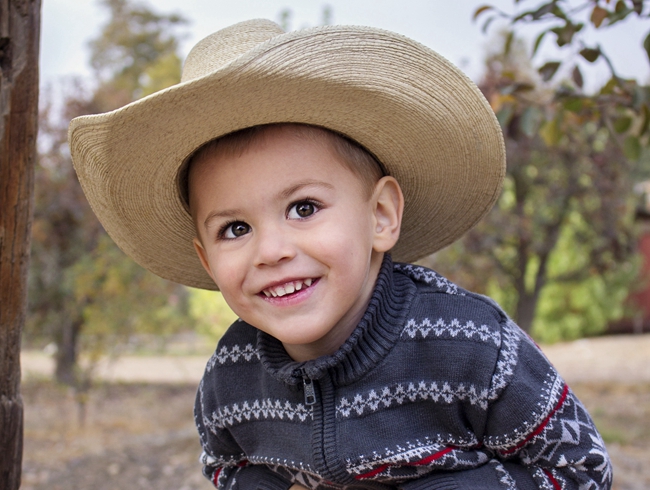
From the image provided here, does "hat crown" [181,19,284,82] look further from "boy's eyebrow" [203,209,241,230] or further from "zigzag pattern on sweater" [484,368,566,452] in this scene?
"zigzag pattern on sweater" [484,368,566,452]

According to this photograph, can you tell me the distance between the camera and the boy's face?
146cm

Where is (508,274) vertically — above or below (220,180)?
below

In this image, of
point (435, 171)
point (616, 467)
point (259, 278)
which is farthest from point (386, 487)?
point (616, 467)

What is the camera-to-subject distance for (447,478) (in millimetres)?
1565

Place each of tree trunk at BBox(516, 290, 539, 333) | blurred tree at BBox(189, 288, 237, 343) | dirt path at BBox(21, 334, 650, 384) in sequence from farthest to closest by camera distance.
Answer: blurred tree at BBox(189, 288, 237, 343)
dirt path at BBox(21, 334, 650, 384)
tree trunk at BBox(516, 290, 539, 333)

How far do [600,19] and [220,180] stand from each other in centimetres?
167

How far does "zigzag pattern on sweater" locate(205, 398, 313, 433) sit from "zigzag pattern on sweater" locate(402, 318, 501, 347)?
34cm

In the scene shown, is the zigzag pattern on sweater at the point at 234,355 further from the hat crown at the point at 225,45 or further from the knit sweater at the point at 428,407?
the hat crown at the point at 225,45

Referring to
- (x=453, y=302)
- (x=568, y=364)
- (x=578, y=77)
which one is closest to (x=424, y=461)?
(x=453, y=302)

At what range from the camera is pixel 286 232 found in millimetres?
1453

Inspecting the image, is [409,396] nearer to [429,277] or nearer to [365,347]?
[365,347]

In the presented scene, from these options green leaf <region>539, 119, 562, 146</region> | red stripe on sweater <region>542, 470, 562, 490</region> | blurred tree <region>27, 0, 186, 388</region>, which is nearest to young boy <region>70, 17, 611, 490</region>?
red stripe on sweater <region>542, 470, 562, 490</region>

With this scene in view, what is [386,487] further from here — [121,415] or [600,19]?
[121,415]

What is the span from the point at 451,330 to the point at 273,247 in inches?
19.6
